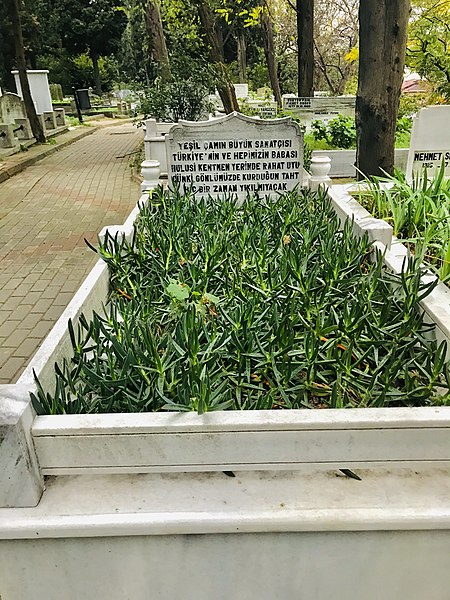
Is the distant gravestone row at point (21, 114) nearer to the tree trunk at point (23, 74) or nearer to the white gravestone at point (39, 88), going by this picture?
the white gravestone at point (39, 88)

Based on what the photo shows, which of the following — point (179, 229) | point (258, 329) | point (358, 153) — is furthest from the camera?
point (358, 153)

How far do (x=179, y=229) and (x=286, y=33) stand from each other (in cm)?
2858

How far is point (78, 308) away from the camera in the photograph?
107 inches

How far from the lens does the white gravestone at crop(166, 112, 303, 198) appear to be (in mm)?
5344

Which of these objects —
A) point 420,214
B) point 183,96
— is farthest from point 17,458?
point 183,96

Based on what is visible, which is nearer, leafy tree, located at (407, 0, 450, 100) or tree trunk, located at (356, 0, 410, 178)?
tree trunk, located at (356, 0, 410, 178)

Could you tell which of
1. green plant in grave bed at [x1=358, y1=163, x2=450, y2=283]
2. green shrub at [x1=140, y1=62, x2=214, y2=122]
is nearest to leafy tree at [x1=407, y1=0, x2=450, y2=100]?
green shrub at [x1=140, y1=62, x2=214, y2=122]

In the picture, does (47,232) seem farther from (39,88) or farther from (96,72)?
(96,72)

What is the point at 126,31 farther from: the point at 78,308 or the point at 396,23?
the point at 78,308

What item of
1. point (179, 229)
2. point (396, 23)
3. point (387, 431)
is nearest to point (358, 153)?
point (396, 23)

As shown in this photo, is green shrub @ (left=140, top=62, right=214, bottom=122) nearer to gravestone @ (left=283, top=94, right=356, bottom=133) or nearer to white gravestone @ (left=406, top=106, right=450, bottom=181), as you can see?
gravestone @ (left=283, top=94, right=356, bottom=133)

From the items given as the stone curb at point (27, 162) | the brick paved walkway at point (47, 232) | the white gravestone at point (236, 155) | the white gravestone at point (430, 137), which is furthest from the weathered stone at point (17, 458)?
the stone curb at point (27, 162)

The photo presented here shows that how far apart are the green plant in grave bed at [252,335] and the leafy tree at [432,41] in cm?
934

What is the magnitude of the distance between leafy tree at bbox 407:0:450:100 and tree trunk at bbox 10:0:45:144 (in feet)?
32.7
